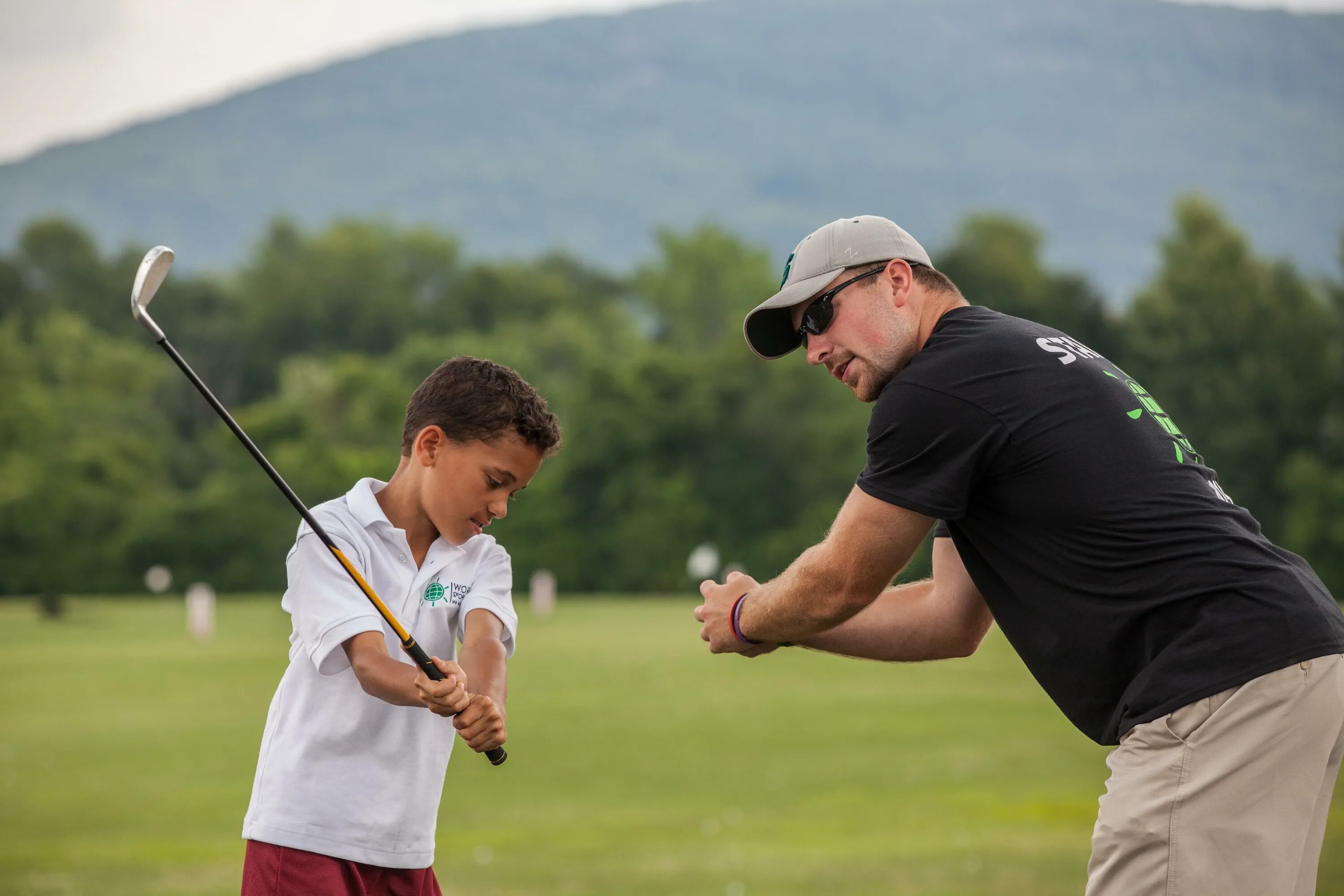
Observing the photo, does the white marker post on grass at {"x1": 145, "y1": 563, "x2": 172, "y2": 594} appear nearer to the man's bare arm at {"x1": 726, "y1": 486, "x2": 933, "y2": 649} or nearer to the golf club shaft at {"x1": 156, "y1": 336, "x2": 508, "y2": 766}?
the golf club shaft at {"x1": 156, "y1": 336, "x2": 508, "y2": 766}

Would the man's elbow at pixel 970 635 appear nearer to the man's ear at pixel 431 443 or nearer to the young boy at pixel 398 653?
the young boy at pixel 398 653

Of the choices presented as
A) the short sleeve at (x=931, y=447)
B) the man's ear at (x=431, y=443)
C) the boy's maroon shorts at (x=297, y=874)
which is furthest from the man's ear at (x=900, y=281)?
the boy's maroon shorts at (x=297, y=874)

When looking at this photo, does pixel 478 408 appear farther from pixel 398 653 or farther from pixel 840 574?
pixel 840 574

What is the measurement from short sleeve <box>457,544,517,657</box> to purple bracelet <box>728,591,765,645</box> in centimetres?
60

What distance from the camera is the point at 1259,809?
3371 millimetres

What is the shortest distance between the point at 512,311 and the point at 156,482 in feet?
102

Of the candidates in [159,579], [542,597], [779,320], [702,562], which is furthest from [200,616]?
[779,320]

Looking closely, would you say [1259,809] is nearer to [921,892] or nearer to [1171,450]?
[1171,450]

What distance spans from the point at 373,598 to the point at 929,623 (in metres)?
1.76

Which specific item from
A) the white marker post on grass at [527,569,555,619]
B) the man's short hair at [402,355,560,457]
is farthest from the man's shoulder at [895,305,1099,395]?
the white marker post on grass at [527,569,555,619]

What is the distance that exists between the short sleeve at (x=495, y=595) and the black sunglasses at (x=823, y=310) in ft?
3.30

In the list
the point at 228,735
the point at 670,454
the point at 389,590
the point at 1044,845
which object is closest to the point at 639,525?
the point at 670,454

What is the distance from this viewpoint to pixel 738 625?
4137 mm

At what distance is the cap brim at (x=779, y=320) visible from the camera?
3.91m
